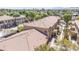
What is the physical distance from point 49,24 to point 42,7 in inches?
10.8

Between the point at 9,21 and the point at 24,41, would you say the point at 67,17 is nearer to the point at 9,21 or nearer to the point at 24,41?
the point at 24,41

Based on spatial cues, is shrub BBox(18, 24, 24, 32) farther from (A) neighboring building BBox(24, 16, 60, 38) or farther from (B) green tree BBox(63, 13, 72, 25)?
(B) green tree BBox(63, 13, 72, 25)

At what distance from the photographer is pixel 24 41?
6.65 feet

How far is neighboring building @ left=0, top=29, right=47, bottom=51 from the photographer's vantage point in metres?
1.96

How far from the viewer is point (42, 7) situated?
211cm

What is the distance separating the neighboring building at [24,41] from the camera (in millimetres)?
1962

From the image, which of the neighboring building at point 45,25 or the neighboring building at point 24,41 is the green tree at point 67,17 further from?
the neighboring building at point 24,41

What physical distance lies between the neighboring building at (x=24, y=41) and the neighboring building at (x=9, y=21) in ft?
0.55

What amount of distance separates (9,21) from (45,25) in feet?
1.71

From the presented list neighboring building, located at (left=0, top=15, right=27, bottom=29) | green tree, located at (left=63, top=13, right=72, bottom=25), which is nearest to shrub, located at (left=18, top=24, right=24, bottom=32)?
neighboring building, located at (left=0, top=15, right=27, bottom=29)

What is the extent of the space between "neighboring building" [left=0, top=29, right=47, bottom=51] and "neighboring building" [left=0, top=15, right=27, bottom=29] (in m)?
0.17

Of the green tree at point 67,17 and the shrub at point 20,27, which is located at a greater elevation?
the green tree at point 67,17

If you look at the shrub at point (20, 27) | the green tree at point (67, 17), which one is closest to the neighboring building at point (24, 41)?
the shrub at point (20, 27)
